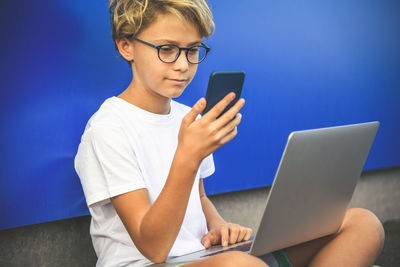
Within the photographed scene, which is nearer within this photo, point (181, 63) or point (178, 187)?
point (178, 187)

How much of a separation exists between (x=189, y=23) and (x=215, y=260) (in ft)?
Result: 1.88

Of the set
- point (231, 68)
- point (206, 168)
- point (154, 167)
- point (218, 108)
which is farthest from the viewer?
point (231, 68)

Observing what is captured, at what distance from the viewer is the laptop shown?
0.92 m

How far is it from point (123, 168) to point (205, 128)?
281 mm

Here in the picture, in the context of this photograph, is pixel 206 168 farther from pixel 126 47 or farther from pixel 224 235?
pixel 126 47

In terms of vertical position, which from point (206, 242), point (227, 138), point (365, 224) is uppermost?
point (227, 138)

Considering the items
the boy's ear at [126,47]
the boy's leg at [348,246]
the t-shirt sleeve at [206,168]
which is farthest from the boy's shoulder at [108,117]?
the boy's leg at [348,246]

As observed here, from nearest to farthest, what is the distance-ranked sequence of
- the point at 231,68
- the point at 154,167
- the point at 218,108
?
the point at 218,108, the point at 154,167, the point at 231,68

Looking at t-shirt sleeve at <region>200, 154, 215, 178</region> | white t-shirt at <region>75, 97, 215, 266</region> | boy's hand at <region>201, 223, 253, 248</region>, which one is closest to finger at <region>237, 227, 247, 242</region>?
boy's hand at <region>201, 223, 253, 248</region>

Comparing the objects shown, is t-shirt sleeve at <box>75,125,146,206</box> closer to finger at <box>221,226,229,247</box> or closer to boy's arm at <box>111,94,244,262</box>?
boy's arm at <box>111,94,244,262</box>

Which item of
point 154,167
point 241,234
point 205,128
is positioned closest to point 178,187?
point 205,128

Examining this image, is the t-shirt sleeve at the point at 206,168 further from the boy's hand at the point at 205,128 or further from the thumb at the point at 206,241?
the boy's hand at the point at 205,128

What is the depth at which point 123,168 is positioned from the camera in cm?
110

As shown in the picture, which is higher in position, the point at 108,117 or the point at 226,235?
the point at 108,117
